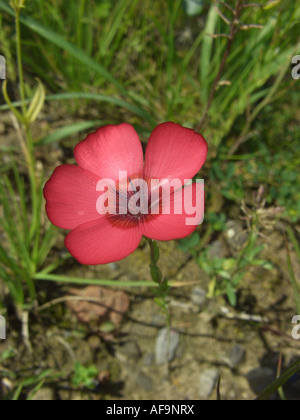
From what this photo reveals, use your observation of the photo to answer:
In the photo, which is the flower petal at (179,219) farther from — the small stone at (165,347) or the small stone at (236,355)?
the small stone at (236,355)

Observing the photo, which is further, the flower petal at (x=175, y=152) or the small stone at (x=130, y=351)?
the small stone at (x=130, y=351)

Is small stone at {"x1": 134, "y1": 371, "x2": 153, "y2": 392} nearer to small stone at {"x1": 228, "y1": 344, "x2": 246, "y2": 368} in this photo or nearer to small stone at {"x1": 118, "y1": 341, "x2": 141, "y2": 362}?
small stone at {"x1": 118, "y1": 341, "x2": 141, "y2": 362}

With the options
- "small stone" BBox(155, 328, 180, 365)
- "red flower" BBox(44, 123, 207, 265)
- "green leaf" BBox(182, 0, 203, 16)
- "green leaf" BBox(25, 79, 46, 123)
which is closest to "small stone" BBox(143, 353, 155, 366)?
"small stone" BBox(155, 328, 180, 365)

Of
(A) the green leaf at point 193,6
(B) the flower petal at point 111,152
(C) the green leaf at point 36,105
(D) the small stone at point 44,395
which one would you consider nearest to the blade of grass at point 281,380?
(B) the flower petal at point 111,152

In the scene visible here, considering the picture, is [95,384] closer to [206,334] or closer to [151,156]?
[206,334]

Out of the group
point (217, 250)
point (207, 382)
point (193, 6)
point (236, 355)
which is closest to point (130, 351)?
point (207, 382)

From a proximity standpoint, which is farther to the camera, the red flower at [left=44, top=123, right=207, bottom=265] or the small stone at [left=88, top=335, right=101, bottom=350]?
the small stone at [left=88, top=335, right=101, bottom=350]

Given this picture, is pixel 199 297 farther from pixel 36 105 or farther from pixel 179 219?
pixel 36 105
